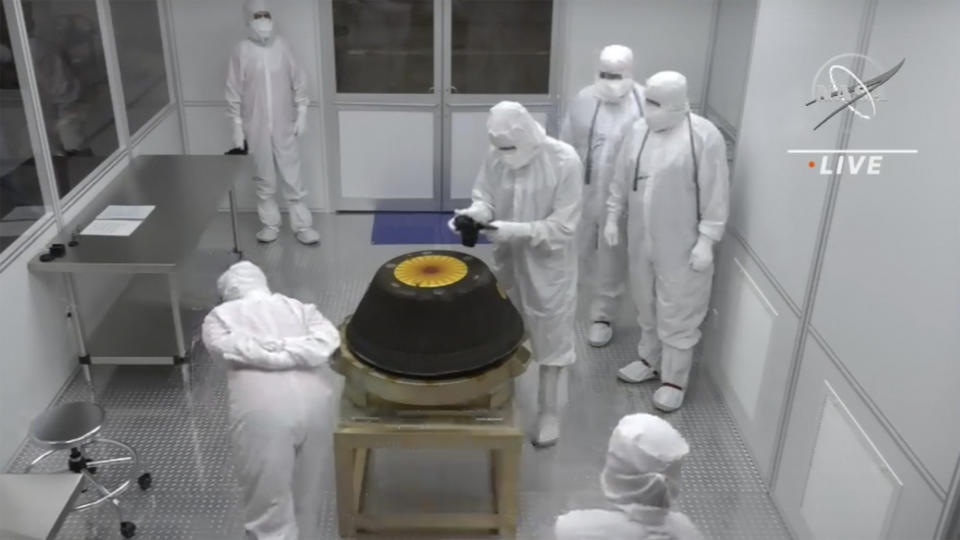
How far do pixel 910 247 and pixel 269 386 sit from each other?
1754 millimetres

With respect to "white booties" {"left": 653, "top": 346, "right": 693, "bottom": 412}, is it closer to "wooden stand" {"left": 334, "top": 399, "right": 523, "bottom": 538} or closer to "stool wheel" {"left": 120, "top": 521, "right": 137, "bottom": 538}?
"wooden stand" {"left": 334, "top": 399, "right": 523, "bottom": 538}

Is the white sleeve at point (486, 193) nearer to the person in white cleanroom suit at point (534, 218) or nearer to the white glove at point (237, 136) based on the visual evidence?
the person in white cleanroom suit at point (534, 218)

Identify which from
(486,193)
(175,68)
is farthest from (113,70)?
(486,193)

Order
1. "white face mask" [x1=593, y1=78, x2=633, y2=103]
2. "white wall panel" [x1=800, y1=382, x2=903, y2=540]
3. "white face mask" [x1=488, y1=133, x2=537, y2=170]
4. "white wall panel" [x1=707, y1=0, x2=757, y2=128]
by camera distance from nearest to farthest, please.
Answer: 1. "white wall panel" [x1=800, y1=382, x2=903, y2=540]
2. "white face mask" [x1=488, y1=133, x2=537, y2=170]
3. "white face mask" [x1=593, y1=78, x2=633, y2=103]
4. "white wall panel" [x1=707, y1=0, x2=757, y2=128]

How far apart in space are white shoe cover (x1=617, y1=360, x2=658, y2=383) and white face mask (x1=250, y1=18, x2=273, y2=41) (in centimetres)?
259

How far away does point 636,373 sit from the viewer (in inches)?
142

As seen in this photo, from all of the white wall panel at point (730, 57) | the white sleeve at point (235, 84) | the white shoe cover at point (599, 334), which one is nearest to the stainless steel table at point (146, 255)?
the white sleeve at point (235, 84)

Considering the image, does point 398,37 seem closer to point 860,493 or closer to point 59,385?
point 59,385

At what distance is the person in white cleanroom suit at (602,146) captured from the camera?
3.75 metres

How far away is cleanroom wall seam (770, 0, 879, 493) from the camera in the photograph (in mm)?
2285

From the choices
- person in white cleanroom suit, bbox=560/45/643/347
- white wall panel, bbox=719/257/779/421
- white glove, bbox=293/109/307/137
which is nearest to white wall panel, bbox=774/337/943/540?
white wall panel, bbox=719/257/779/421

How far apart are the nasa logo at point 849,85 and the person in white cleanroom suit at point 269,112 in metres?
2.93

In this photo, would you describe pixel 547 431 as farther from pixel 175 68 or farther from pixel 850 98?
pixel 175 68

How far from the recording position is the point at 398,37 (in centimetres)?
505
